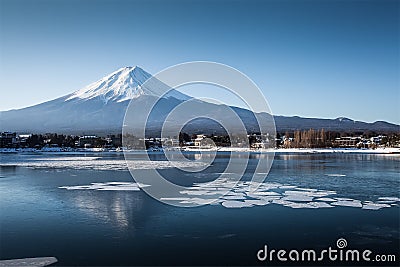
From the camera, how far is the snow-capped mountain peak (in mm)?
71562

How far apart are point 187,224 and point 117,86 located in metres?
73.7

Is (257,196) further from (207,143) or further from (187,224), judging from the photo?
(207,143)

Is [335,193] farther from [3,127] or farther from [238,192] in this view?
[3,127]

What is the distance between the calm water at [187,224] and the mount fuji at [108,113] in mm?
43798

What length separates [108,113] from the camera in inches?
2621

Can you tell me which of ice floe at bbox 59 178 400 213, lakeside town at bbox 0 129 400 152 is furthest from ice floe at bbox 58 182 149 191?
lakeside town at bbox 0 129 400 152

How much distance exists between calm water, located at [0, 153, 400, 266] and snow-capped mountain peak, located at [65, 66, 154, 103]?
6244 centimetres

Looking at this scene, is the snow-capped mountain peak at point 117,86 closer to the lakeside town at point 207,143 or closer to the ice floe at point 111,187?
the lakeside town at point 207,143

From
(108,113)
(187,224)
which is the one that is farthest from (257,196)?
(108,113)

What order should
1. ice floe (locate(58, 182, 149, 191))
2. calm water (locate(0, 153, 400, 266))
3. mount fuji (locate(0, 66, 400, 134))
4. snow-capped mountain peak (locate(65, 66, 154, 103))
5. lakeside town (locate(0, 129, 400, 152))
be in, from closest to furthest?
calm water (locate(0, 153, 400, 266)), ice floe (locate(58, 182, 149, 191)), lakeside town (locate(0, 129, 400, 152)), mount fuji (locate(0, 66, 400, 134)), snow-capped mountain peak (locate(65, 66, 154, 103))

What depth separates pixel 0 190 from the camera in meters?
7.29

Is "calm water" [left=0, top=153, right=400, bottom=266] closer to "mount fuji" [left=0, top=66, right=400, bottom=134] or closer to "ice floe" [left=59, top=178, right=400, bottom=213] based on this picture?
"ice floe" [left=59, top=178, right=400, bottom=213]

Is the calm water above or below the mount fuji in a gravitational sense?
below

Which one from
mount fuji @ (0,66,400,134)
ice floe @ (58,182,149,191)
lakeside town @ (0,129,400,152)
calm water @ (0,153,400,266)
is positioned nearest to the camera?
calm water @ (0,153,400,266)
